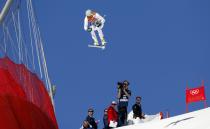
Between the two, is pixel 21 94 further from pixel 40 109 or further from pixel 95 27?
pixel 95 27

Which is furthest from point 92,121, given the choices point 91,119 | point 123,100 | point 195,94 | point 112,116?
point 195,94

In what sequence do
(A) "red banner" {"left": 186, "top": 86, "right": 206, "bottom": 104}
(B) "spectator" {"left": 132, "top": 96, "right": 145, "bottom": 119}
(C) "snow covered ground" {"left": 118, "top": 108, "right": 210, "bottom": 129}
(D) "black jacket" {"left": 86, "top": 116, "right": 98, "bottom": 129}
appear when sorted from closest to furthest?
(C) "snow covered ground" {"left": 118, "top": 108, "right": 210, "bottom": 129}, (D) "black jacket" {"left": 86, "top": 116, "right": 98, "bottom": 129}, (B) "spectator" {"left": 132, "top": 96, "right": 145, "bottom": 119}, (A) "red banner" {"left": 186, "top": 86, "right": 206, "bottom": 104}

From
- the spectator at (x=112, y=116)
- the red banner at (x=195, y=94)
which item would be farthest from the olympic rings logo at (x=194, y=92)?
the spectator at (x=112, y=116)

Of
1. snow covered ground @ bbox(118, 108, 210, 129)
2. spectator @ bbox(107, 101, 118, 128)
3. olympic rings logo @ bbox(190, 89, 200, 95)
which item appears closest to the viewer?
snow covered ground @ bbox(118, 108, 210, 129)

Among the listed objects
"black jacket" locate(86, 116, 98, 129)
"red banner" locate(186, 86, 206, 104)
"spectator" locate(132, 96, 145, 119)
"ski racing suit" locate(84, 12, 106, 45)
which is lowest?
"black jacket" locate(86, 116, 98, 129)

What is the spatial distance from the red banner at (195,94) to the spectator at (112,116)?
4.54 metres

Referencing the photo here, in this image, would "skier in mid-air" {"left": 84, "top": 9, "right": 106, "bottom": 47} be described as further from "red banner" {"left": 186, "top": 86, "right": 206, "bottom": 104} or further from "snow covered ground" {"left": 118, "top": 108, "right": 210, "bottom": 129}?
"snow covered ground" {"left": 118, "top": 108, "right": 210, "bottom": 129}

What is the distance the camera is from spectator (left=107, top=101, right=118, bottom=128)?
87.2ft

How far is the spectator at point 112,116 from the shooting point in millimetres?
26578

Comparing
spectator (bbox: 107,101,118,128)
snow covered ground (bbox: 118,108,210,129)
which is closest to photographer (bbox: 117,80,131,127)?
spectator (bbox: 107,101,118,128)

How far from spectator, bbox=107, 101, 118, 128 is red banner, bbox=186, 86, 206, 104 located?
4.54m

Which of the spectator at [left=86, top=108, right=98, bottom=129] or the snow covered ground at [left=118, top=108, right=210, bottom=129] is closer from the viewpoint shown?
the snow covered ground at [left=118, top=108, right=210, bottom=129]

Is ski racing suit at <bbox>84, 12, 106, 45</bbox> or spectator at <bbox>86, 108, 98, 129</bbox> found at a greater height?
ski racing suit at <bbox>84, 12, 106, 45</bbox>

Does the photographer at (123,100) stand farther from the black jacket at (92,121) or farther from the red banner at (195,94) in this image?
the red banner at (195,94)
